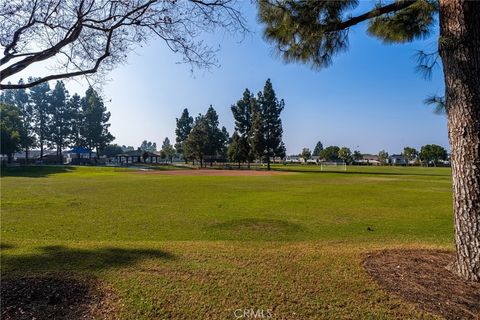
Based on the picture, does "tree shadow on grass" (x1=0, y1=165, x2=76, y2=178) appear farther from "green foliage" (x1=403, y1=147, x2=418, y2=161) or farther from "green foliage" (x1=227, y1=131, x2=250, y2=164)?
"green foliage" (x1=403, y1=147, x2=418, y2=161)

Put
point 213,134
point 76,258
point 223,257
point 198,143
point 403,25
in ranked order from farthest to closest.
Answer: point 213,134 → point 198,143 → point 403,25 → point 223,257 → point 76,258

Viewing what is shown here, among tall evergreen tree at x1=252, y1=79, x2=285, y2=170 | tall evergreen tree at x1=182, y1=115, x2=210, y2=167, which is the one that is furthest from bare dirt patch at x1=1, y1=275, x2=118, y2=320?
tall evergreen tree at x1=182, y1=115, x2=210, y2=167

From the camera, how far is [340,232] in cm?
767

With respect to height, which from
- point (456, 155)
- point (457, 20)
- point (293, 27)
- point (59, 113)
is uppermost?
point (59, 113)

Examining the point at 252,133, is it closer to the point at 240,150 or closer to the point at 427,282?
the point at 240,150

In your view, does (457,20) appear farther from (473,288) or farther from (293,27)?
(473,288)

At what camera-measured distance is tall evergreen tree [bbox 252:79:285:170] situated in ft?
179

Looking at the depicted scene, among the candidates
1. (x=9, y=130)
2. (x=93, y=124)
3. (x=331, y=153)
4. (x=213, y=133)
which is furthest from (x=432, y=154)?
(x=9, y=130)

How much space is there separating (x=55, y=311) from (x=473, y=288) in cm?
450

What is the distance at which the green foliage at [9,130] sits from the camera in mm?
38781

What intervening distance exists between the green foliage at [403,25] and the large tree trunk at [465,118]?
1.11 meters

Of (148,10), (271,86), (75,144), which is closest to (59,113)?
(75,144)

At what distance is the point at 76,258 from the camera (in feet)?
14.5

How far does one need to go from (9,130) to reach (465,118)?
51.4 metres
